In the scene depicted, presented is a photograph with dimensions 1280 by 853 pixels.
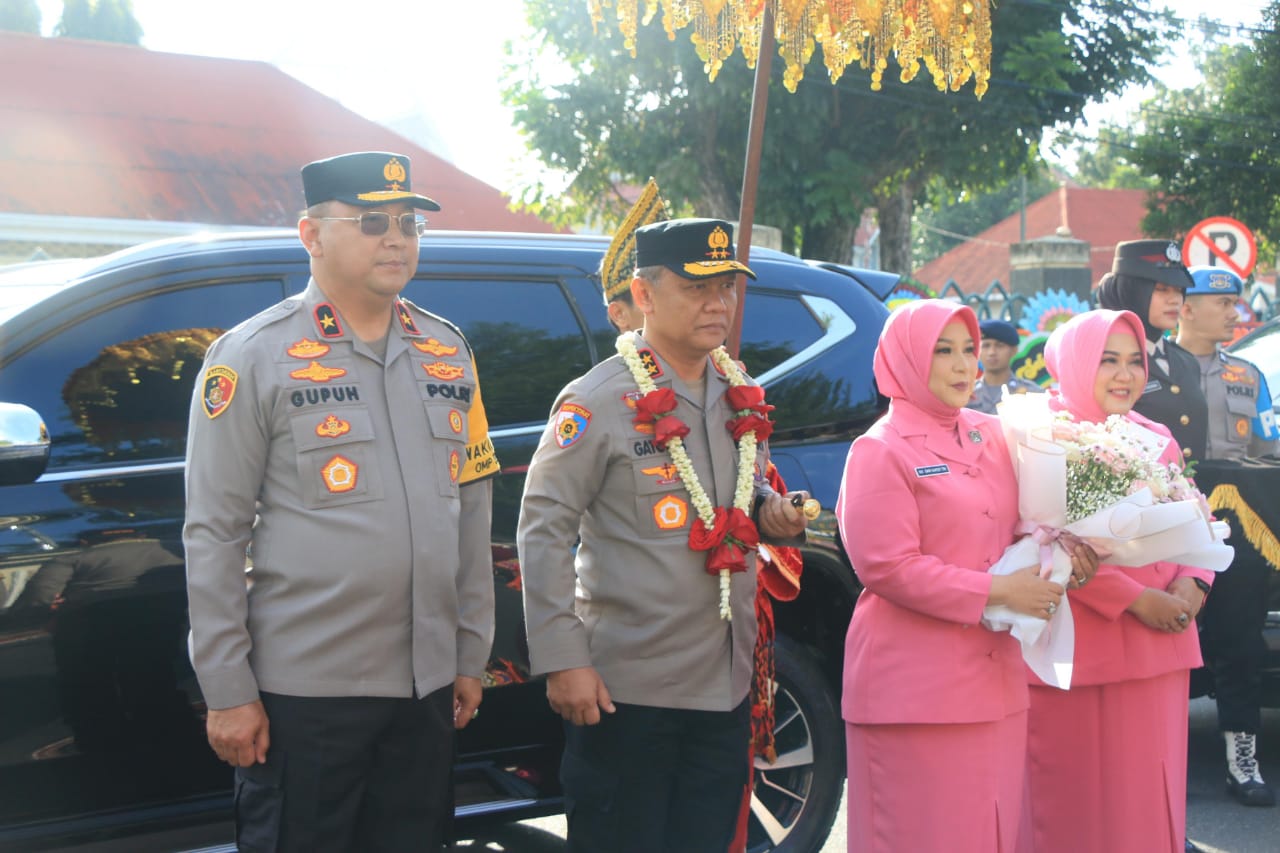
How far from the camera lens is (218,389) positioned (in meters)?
2.60

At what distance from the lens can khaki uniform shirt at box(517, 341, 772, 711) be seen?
296 cm

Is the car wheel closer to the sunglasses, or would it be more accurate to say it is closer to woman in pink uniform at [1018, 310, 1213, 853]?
woman in pink uniform at [1018, 310, 1213, 853]

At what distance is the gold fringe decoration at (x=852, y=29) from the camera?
3.69m

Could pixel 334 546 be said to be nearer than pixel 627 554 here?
Yes

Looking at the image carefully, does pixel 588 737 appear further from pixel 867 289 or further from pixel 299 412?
pixel 867 289

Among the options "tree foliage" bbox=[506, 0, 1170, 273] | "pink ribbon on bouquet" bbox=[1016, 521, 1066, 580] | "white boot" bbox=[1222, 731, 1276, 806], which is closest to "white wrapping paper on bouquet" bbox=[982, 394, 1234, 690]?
"pink ribbon on bouquet" bbox=[1016, 521, 1066, 580]

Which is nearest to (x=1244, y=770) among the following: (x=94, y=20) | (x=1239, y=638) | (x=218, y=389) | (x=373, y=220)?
(x=1239, y=638)

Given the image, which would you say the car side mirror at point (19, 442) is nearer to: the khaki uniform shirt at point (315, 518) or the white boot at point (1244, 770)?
the khaki uniform shirt at point (315, 518)

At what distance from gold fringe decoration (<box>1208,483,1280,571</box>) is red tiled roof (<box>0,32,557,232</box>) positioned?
668 inches

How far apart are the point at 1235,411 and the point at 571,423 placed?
3.21 m

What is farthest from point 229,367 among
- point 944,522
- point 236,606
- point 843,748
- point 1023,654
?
point 843,748

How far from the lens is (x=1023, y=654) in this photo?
338 cm

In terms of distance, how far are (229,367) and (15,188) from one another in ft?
58.8

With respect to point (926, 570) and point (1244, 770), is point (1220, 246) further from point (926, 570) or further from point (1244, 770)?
point (926, 570)
